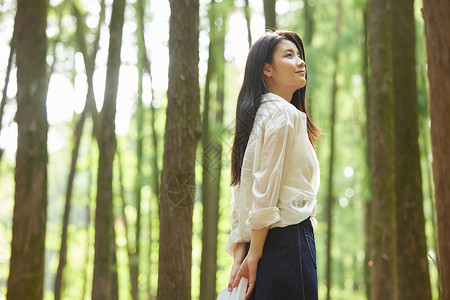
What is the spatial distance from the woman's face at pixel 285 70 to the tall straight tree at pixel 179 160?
159 centimetres

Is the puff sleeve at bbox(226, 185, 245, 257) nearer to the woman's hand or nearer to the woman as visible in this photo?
the woman

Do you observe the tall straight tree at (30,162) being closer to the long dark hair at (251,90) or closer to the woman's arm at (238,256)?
the long dark hair at (251,90)

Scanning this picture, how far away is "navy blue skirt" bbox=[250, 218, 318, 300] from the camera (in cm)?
214

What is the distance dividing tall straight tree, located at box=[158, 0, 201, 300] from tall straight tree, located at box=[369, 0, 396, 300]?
2.90m

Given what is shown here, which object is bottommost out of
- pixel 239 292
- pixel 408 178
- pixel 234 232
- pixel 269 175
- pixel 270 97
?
pixel 239 292

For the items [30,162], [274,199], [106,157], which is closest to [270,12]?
[106,157]

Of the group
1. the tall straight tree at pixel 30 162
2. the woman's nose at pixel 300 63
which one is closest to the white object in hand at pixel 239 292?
the woman's nose at pixel 300 63

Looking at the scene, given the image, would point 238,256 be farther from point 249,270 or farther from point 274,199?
point 274,199

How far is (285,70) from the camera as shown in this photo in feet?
8.22

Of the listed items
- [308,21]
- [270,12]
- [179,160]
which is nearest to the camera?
[179,160]

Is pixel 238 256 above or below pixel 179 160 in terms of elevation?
below

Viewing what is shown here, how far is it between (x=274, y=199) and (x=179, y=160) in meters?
1.93

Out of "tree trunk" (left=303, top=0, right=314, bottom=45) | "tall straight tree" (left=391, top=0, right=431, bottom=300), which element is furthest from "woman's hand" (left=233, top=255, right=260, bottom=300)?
"tree trunk" (left=303, top=0, right=314, bottom=45)

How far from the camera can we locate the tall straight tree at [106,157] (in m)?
5.93
